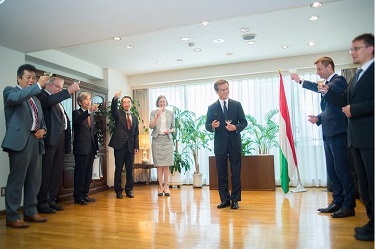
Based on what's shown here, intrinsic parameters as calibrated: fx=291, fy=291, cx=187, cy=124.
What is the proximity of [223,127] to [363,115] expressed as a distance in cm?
166

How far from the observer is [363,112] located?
1976 mm

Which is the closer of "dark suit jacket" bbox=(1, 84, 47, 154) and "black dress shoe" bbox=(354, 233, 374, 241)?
"black dress shoe" bbox=(354, 233, 374, 241)

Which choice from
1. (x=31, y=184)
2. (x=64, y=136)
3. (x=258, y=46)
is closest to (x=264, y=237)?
(x=31, y=184)

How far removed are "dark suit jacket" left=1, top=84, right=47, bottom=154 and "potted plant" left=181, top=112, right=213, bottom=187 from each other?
3335mm

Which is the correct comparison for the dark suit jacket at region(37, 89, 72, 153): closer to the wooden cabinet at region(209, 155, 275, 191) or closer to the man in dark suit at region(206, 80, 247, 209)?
the man in dark suit at region(206, 80, 247, 209)

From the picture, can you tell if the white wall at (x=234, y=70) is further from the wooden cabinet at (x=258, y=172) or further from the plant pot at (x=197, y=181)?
the plant pot at (x=197, y=181)

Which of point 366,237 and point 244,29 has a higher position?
point 244,29

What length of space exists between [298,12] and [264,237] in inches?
108

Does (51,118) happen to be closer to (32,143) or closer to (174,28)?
(32,143)

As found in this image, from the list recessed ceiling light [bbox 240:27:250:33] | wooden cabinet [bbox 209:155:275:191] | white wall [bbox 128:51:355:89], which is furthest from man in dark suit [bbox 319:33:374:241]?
white wall [bbox 128:51:355:89]

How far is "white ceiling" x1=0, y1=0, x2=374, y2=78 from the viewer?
9.29ft

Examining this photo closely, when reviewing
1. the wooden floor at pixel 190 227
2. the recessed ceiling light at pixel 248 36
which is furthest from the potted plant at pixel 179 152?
the recessed ceiling light at pixel 248 36

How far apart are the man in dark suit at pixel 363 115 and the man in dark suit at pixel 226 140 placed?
141 cm

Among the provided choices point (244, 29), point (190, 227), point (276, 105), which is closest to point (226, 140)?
point (190, 227)
